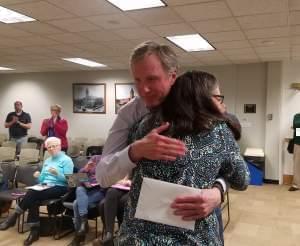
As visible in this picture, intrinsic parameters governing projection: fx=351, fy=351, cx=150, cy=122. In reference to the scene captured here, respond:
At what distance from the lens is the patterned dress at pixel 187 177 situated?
0.91 m

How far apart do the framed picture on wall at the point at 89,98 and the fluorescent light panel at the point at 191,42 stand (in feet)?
13.1

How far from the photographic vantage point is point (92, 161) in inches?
174

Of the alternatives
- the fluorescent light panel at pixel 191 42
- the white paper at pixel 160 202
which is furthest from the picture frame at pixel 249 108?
the white paper at pixel 160 202

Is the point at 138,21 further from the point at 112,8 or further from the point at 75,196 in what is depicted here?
the point at 75,196

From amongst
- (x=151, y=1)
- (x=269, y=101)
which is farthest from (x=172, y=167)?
(x=269, y=101)

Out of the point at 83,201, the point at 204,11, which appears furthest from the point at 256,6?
the point at 83,201

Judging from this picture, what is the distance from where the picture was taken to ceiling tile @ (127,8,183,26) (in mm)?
4035

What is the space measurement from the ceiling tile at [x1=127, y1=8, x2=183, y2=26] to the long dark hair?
320cm

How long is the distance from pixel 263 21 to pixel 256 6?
0.63 metres

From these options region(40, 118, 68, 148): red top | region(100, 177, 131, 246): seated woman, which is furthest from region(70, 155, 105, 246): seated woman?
region(40, 118, 68, 148): red top

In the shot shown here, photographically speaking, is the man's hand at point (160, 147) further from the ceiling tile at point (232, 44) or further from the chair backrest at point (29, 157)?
the chair backrest at point (29, 157)

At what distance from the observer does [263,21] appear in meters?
4.36

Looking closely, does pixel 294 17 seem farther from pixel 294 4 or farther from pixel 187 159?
pixel 187 159

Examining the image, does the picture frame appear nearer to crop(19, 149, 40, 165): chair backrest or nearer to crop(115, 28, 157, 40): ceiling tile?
crop(115, 28, 157, 40): ceiling tile
